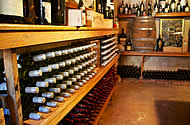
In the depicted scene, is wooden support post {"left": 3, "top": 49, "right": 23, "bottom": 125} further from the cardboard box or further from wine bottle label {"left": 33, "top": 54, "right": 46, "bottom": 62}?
the cardboard box

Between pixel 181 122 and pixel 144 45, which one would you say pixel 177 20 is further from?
pixel 181 122

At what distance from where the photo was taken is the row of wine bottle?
4629mm

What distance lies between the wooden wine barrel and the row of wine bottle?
41 centimetres

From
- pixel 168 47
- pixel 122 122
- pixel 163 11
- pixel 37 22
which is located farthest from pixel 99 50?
pixel 163 11

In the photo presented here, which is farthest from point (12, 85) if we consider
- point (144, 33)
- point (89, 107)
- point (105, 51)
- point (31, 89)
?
point (144, 33)

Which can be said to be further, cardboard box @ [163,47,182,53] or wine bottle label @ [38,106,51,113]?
cardboard box @ [163,47,182,53]

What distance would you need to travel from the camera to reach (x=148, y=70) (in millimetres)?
4992

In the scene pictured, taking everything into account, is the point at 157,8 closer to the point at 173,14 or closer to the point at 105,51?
the point at 173,14

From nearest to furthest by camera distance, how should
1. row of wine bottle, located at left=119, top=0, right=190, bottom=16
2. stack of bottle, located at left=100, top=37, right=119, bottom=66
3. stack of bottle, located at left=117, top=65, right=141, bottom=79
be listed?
stack of bottle, located at left=100, top=37, right=119, bottom=66 → row of wine bottle, located at left=119, top=0, right=190, bottom=16 → stack of bottle, located at left=117, top=65, right=141, bottom=79

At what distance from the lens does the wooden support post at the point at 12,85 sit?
0.79m

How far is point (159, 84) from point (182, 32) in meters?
1.55

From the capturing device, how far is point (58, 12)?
4.28 feet

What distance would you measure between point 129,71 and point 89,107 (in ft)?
10.3

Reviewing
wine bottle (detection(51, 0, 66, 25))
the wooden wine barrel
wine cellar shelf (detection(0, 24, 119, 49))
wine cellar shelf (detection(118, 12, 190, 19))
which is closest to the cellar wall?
the wooden wine barrel
